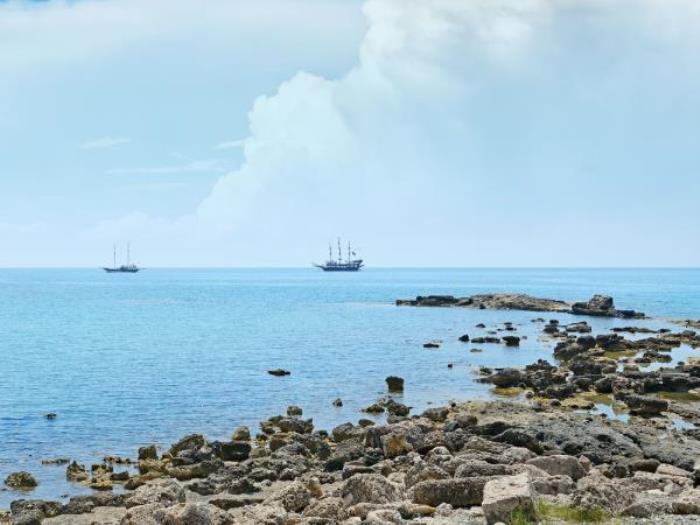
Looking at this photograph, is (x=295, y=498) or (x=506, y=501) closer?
(x=506, y=501)

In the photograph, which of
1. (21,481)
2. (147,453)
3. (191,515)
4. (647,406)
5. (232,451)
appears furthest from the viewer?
(647,406)

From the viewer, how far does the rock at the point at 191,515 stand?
17.2 meters

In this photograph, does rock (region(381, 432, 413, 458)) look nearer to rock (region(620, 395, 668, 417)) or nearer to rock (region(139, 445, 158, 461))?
rock (region(139, 445, 158, 461))

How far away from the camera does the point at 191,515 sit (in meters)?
17.3

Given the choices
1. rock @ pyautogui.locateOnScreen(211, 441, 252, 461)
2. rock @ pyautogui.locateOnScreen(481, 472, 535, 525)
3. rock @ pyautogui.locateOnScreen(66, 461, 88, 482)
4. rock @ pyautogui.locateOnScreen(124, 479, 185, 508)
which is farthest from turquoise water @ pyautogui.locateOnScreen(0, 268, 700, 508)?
rock @ pyautogui.locateOnScreen(481, 472, 535, 525)

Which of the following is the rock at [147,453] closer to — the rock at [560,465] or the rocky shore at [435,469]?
the rocky shore at [435,469]

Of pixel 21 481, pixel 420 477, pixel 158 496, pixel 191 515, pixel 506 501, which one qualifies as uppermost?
pixel 506 501

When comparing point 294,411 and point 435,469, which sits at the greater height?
point 435,469

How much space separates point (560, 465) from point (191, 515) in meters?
10.6

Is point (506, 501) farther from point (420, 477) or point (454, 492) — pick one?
point (420, 477)

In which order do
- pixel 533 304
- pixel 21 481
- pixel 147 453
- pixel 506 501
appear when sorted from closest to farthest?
pixel 506 501 < pixel 21 481 < pixel 147 453 < pixel 533 304

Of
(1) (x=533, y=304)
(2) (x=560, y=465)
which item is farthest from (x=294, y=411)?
(1) (x=533, y=304)

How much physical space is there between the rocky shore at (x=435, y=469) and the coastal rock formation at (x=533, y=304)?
6692 cm

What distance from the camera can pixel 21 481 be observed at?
2600cm
